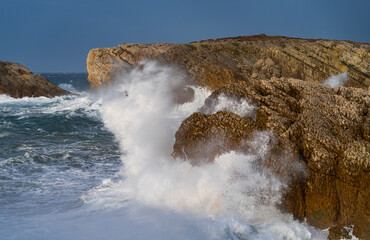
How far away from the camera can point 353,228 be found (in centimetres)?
619

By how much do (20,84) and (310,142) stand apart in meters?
33.0

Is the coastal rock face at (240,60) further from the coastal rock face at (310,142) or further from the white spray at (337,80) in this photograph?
the coastal rock face at (310,142)

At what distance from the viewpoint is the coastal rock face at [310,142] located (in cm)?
634

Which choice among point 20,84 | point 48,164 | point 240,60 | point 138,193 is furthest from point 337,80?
point 20,84

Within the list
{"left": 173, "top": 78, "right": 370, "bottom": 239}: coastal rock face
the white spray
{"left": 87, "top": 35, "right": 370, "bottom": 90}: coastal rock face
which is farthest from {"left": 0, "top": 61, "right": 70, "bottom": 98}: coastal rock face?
{"left": 173, "top": 78, "right": 370, "bottom": 239}: coastal rock face

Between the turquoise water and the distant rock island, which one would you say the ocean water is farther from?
the distant rock island

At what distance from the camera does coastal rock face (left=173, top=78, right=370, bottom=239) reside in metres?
6.34

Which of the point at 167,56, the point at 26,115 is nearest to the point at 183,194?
the point at 26,115

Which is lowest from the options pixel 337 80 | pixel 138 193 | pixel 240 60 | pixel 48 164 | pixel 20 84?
pixel 138 193

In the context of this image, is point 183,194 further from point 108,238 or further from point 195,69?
point 195,69

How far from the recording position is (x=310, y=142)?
6.66 meters

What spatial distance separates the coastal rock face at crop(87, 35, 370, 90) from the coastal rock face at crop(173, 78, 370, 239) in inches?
645

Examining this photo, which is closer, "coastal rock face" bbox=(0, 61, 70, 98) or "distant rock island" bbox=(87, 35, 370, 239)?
"distant rock island" bbox=(87, 35, 370, 239)

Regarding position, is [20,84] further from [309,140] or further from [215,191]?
[309,140]
